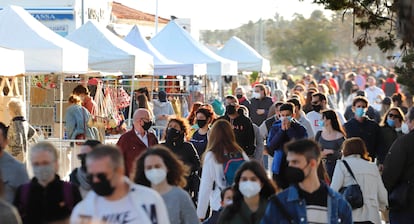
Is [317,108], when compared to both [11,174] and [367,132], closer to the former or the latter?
[367,132]

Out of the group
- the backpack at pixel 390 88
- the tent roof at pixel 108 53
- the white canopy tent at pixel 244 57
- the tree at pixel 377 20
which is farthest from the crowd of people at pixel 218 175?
the white canopy tent at pixel 244 57

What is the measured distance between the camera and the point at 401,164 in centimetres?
1149

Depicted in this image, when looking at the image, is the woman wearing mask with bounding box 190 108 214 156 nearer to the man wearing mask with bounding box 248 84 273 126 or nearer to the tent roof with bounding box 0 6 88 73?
the tent roof with bounding box 0 6 88 73

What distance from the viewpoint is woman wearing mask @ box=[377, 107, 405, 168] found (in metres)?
15.4

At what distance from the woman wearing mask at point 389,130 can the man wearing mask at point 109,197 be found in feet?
27.0

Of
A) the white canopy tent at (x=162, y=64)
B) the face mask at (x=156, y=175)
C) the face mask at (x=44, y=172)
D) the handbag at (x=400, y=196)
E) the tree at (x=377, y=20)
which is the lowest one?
the handbag at (x=400, y=196)

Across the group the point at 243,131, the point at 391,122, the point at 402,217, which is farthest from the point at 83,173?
the point at 391,122

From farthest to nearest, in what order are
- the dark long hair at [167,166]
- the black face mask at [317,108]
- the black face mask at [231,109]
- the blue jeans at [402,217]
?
the black face mask at [317,108] → the black face mask at [231,109] → the blue jeans at [402,217] → the dark long hair at [167,166]

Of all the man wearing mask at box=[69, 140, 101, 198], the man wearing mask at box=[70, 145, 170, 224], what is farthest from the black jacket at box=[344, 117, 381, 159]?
the man wearing mask at box=[70, 145, 170, 224]

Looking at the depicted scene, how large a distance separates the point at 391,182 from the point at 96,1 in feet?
97.9

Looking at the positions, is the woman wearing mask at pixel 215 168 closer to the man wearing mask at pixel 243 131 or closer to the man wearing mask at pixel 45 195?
the man wearing mask at pixel 45 195

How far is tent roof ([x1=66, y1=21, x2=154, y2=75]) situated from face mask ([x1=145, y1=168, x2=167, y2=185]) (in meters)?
13.2

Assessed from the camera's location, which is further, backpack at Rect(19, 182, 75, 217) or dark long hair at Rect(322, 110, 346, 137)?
dark long hair at Rect(322, 110, 346, 137)

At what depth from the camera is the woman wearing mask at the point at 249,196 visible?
858 cm
